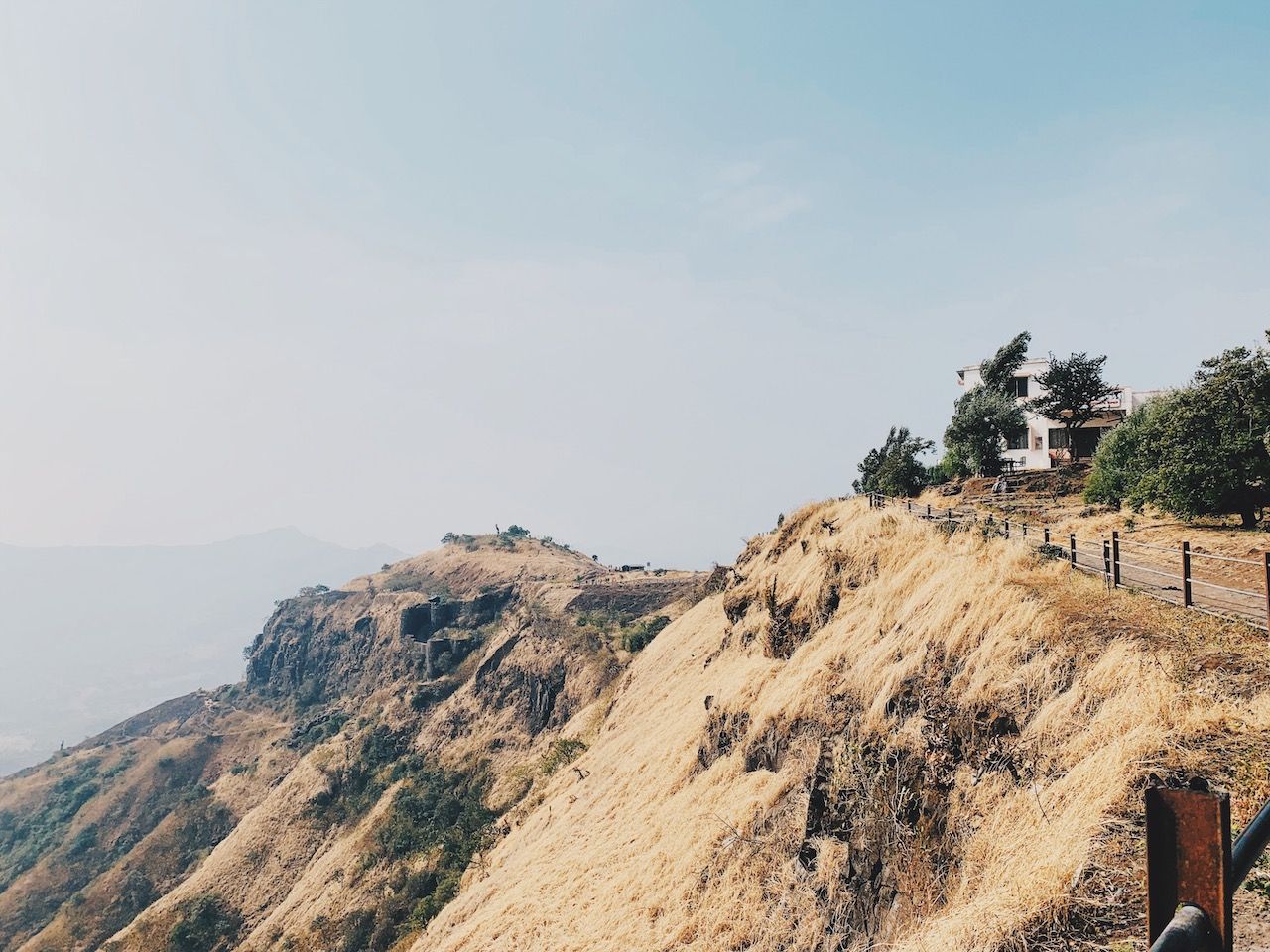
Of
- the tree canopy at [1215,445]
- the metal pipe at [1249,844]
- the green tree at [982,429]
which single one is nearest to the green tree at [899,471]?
the green tree at [982,429]

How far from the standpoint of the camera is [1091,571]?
15500mm

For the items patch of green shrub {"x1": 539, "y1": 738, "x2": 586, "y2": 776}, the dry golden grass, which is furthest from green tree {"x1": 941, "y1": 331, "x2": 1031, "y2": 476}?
patch of green shrub {"x1": 539, "y1": 738, "x2": 586, "y2": 776}

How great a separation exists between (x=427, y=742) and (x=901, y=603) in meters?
51.6

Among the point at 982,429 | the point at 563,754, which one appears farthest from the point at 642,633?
the point at 982,429

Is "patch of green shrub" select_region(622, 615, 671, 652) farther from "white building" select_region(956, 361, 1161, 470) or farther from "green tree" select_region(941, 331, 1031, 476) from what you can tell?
"white building" select_region(956, 361, 1161, 470)

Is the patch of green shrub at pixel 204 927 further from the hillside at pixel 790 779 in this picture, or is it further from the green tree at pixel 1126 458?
the green tree at pixel 1126 458

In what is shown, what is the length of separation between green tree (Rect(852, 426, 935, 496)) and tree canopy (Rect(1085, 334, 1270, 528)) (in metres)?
18.2

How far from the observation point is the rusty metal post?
221cm

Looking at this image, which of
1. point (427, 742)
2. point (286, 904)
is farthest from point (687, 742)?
point (427, 742)

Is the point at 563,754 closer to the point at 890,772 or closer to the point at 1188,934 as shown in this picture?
the point at 890,772

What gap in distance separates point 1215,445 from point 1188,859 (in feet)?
85.0

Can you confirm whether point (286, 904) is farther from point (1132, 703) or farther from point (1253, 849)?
point (1253, 849)

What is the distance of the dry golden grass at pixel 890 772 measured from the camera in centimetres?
808

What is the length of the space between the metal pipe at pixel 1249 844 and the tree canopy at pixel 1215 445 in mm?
24196
